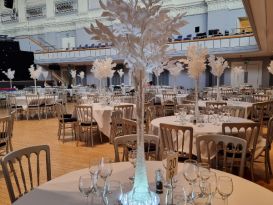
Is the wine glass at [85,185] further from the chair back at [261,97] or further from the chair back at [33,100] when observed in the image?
the chair back at [33,100]

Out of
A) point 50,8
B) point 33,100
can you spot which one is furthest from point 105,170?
point 50,8

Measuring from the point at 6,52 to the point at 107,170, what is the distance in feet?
67.9

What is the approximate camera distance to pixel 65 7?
22.5 metres

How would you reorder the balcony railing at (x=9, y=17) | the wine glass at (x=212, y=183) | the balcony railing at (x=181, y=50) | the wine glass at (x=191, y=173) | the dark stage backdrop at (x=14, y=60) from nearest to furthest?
the wine glass at (x=212, y=183) → the wine glass at (x=191, y=173) → the balcony railing at (x=181, y=50) → the dark stage backdrop at (x=14, y=60) → the balcony railing at (x=9, y=17)

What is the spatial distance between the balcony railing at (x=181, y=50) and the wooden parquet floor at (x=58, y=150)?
3650 mm

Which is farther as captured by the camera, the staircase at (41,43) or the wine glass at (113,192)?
the staircase at (41,43)

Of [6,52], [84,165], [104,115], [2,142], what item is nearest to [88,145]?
[104,115]

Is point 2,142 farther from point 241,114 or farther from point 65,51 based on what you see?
point 65,51

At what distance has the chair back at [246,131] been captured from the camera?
329 cm

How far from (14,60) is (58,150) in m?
16.8

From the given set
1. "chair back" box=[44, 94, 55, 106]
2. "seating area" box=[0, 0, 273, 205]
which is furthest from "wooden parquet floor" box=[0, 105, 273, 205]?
"chair back" box=[44, 94, 55, 106]

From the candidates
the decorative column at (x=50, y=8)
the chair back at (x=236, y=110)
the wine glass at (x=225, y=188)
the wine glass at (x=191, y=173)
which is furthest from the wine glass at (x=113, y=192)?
the decorative column at (x=50, y=8)

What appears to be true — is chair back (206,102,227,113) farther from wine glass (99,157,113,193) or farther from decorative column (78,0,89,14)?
decorative column (78,0,89,14)

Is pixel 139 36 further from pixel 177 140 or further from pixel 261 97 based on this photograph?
pixel 261 97
